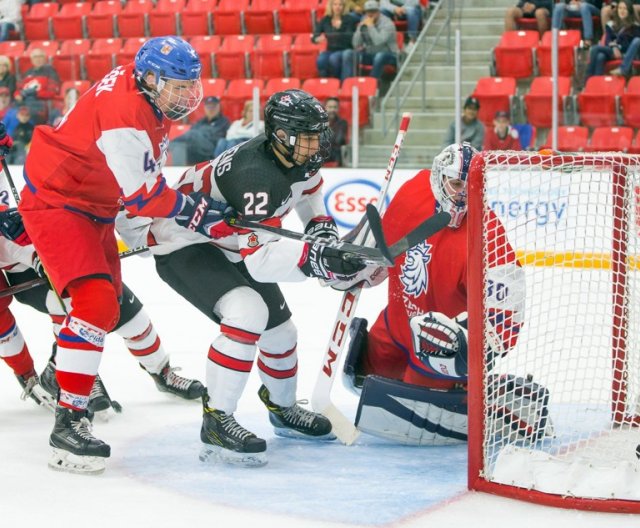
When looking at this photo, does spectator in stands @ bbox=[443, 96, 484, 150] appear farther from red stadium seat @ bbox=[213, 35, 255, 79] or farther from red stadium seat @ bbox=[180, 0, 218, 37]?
red stadium seat @ bbox=[180, 0, 218, 37]

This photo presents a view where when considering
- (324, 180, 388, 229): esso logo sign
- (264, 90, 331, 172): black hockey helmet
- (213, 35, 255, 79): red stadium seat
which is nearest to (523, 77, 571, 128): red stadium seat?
(324, 180, 388, 229): esso logo sign

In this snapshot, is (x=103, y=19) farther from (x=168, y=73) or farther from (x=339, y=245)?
(x=339, y=245)

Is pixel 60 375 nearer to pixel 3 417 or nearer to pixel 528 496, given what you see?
pixel 3 417

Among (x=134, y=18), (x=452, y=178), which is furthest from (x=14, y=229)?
(x=134, y=18)

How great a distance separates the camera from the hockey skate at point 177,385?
11.5 feet

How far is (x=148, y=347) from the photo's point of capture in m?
3.43

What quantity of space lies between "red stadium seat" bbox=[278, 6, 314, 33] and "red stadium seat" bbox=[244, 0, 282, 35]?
0.38 feet

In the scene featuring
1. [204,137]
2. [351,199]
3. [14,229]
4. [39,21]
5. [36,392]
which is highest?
[39,21]

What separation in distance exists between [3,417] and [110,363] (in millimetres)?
772

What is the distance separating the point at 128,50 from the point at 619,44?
350 centimetres

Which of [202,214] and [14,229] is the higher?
[202,214]

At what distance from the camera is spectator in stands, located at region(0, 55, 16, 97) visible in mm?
7410

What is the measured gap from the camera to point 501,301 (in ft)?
8.91

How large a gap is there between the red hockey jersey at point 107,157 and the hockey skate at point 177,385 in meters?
0.78
